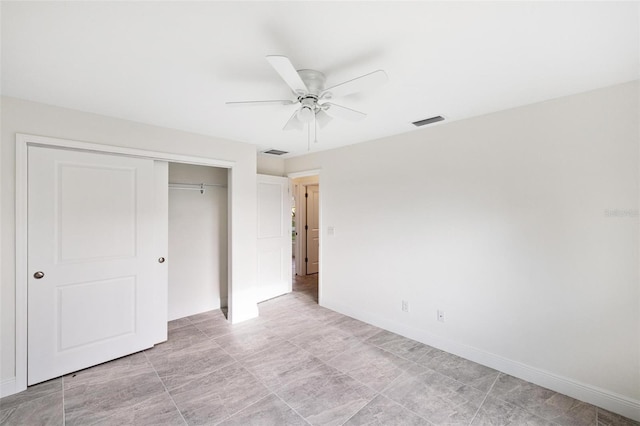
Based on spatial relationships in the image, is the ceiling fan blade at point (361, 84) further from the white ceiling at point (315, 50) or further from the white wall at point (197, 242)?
the white wall at point (197, 242)

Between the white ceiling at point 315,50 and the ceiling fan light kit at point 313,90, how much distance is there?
15cm

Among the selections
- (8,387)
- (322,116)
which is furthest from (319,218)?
(8,387)

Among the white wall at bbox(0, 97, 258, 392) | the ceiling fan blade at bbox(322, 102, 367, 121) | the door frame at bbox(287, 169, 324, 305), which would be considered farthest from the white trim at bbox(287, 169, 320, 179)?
the ceiling fan blade at bbox(322, 102, 367, 121)

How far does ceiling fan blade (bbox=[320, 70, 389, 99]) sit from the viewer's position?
4.94 ft

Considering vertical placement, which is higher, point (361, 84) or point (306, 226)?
point (361, 84)

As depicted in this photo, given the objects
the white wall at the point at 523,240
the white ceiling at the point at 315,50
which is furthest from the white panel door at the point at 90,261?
the white wall at the point at 523,240

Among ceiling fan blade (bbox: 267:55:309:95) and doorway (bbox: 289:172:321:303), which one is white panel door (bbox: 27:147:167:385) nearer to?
ceiling fan blade (bbox: 267:55:309:95)

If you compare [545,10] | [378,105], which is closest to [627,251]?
[545,10]

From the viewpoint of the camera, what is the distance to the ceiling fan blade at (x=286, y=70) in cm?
135

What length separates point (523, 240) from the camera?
94.4 inches

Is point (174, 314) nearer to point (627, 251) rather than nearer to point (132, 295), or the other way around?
point (132, 295)

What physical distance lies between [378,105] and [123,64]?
1958 mm

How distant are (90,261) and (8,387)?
110 centimetres

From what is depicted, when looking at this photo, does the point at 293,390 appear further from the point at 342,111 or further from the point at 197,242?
the point at 197,242
